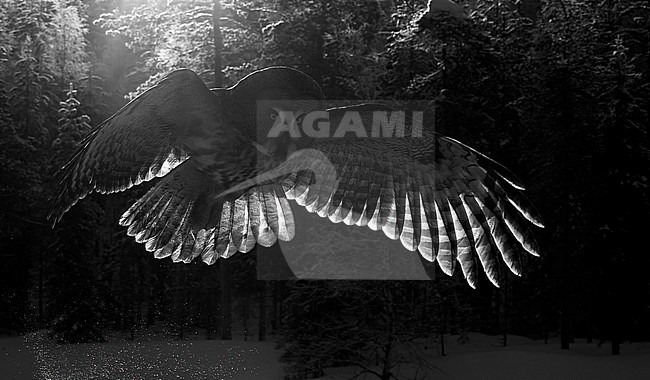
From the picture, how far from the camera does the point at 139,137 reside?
13.9ft

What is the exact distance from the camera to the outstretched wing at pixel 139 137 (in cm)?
393

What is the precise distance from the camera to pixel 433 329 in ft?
47.8

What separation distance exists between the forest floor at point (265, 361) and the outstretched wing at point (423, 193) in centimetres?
1246

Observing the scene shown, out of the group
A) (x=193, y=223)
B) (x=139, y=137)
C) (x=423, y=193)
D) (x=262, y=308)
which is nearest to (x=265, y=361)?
(x=262, y=308)

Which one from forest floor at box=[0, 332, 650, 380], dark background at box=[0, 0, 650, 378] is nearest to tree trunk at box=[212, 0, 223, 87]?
dark background at box=[0, 0, 650, 378]

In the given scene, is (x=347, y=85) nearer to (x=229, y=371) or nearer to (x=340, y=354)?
(x=340, y=354)

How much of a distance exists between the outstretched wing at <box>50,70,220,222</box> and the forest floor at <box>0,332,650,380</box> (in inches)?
515

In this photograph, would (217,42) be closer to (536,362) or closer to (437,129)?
(437,129)

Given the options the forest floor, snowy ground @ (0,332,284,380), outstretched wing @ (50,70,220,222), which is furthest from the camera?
snowy ground @ (0,332,284,380)

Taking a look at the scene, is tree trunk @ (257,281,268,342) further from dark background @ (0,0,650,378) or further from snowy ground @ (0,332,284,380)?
snowy ground @ (0,332,284,380)

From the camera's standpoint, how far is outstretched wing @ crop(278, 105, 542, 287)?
4.26 meters

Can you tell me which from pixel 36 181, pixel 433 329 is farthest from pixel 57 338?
pixel 433 329

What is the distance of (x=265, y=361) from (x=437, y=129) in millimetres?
8130

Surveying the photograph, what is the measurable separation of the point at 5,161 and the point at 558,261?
17.0m
